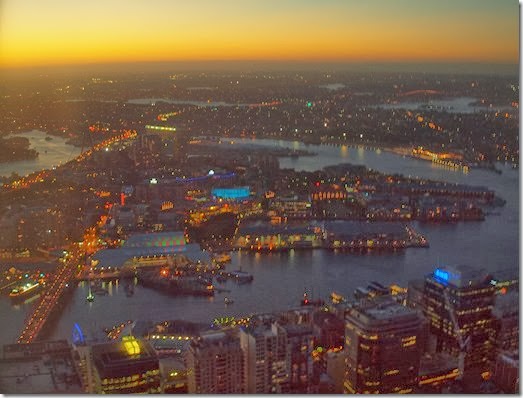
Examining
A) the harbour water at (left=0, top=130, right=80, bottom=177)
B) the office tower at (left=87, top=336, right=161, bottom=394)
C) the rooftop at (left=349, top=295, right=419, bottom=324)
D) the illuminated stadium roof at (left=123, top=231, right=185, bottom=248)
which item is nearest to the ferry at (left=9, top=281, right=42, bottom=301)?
the illuminated stadium roof at (left=123, top=231, right=185, bottom=248)

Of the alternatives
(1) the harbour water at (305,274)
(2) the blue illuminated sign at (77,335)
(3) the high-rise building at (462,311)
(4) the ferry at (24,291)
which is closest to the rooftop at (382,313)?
(3) the high-rise building at (462,311)

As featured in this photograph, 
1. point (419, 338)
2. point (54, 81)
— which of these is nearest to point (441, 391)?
point (419, 338)

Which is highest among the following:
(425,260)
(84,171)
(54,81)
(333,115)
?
(54,81)

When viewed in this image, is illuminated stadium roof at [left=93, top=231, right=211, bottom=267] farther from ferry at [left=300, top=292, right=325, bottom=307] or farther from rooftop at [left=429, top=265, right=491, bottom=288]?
rooftop at [left=429, top=265, right=491, bottom=288]

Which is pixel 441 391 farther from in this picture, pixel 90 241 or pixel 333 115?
pixel 333 115

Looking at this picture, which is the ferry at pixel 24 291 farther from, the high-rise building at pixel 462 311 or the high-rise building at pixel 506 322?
the high-rise building at pixel 506 322

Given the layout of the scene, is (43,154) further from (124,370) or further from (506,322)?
(506,322)
